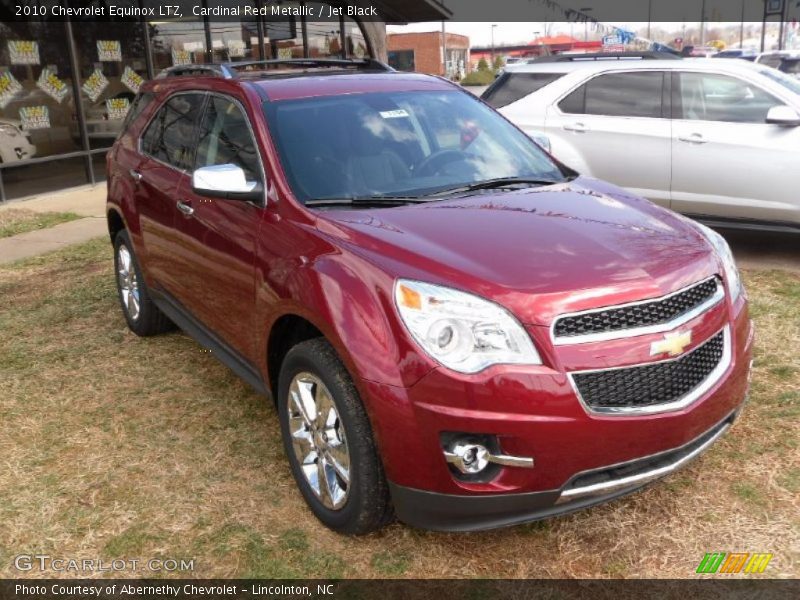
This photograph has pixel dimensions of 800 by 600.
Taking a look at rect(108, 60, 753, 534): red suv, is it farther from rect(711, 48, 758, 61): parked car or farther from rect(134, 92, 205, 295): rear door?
rect(711, 48, 758, 61): parked car

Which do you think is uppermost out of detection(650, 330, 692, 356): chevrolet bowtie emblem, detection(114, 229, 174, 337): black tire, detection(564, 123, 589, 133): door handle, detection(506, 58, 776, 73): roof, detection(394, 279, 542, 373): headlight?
detection(506, 58, 776, 73): roof

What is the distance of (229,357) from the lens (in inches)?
156

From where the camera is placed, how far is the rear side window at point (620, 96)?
7.29 meters

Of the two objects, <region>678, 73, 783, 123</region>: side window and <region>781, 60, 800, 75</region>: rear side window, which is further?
<region>781, 60, 800, 75</region>: rear side window

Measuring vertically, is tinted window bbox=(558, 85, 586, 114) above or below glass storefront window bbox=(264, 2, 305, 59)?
below

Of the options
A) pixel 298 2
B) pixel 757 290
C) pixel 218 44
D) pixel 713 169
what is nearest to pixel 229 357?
pixel 757 290

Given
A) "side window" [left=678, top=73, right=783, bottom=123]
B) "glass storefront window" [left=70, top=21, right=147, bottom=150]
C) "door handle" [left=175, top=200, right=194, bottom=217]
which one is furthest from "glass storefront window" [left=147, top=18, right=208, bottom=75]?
"door handle" [left=175, top=200, right=194, bottom=217]

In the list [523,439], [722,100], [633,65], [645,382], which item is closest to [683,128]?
[722,100]

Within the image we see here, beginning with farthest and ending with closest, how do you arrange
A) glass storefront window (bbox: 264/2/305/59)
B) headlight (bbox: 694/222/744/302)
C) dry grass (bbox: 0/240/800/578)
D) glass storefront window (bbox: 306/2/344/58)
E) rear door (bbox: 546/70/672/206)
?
glass storefront window (bbox: 306/2/344/58) < glass storefront window (bbox: 264/2/305/59) < rear door (bbox: 546/70/672/206) < headlight (bbox: 694/222/744/302) < dry grass (bbox: 0/240/800/578)

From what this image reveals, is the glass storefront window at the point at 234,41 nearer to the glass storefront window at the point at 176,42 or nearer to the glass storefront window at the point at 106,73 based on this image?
the glass storefront window at the point at 176,42

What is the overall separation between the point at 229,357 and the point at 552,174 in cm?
187

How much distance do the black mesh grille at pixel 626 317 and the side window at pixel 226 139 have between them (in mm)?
1660

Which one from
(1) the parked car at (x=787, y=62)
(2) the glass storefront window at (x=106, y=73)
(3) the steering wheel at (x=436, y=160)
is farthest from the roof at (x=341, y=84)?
(1) the parked car at (x=787, y=62)

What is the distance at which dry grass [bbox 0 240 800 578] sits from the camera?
9.90 ft
